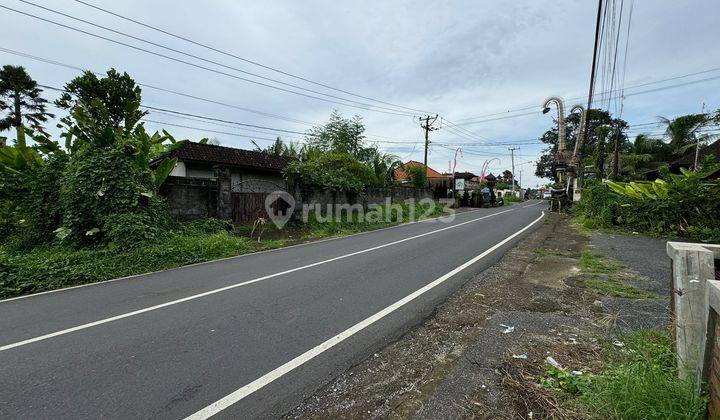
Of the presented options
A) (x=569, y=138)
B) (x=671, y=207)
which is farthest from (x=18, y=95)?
(x=569, y=138)

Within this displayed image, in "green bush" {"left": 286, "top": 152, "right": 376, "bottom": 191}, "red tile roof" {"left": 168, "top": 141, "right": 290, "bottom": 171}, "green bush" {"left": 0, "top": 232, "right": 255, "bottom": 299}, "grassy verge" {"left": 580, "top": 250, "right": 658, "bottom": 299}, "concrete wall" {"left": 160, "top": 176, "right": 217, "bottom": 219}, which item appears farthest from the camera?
Answer: "red tile roof" {"left": 168, "top": 141, "right": 290, "bottom": 171}

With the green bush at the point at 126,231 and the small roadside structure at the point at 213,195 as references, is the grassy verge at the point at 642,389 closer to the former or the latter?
the green bush at the point at 126,231

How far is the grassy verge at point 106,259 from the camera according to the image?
265 inches

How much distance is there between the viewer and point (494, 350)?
346 centimetres

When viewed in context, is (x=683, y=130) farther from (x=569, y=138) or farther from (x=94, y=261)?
(x=94, y=261)

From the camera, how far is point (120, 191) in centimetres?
942

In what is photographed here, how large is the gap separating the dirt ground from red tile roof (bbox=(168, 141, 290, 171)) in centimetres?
1810

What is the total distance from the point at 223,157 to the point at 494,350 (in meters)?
20.7

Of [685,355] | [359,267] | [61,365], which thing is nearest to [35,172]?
[61,365]

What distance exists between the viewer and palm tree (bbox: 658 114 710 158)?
24.1 metres

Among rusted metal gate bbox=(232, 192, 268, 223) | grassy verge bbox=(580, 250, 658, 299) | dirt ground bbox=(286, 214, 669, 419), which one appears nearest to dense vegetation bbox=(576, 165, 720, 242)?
grassy verge bbox=(580, 250, 658, 299)

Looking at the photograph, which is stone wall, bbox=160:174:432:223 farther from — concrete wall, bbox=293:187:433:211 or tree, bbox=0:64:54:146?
tree, bbox=0:64:54:146

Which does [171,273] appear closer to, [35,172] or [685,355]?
[35,172]

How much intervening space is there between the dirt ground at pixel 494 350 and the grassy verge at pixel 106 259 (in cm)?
706
